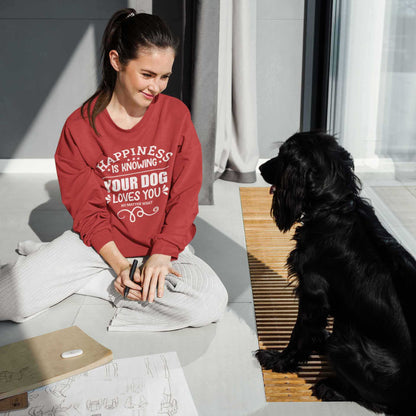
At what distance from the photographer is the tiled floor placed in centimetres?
148

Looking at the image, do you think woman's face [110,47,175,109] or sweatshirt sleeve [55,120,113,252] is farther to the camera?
sweatshirt sleeve [55,120,113,252]

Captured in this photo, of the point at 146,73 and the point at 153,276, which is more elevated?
the point at 146,73

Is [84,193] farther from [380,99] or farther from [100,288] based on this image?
[380,99]

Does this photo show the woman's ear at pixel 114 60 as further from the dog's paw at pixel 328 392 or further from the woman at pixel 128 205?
the dog's paw at pixel 328 392

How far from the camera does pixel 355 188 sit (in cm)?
144

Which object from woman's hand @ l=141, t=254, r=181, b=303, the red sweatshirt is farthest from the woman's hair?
woman's hand @ l=141, t=254, r=181, b=303

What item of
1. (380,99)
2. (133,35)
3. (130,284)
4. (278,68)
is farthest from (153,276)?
(278,68)

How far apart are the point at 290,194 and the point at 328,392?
0.53 metres

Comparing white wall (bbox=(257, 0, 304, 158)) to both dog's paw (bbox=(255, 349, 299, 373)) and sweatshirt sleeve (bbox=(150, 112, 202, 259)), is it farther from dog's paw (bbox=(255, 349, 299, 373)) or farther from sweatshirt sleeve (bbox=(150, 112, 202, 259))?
dog's paw (bbox=(255, 349, 299, 373))

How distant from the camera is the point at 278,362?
5.29ft

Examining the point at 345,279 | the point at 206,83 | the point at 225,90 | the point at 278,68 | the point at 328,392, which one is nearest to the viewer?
the point at 345,279

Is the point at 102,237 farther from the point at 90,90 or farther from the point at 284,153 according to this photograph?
the point at 90,90

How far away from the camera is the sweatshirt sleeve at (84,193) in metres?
1.85

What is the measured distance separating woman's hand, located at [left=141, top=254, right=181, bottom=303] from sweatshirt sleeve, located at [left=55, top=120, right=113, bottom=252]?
215 mm
